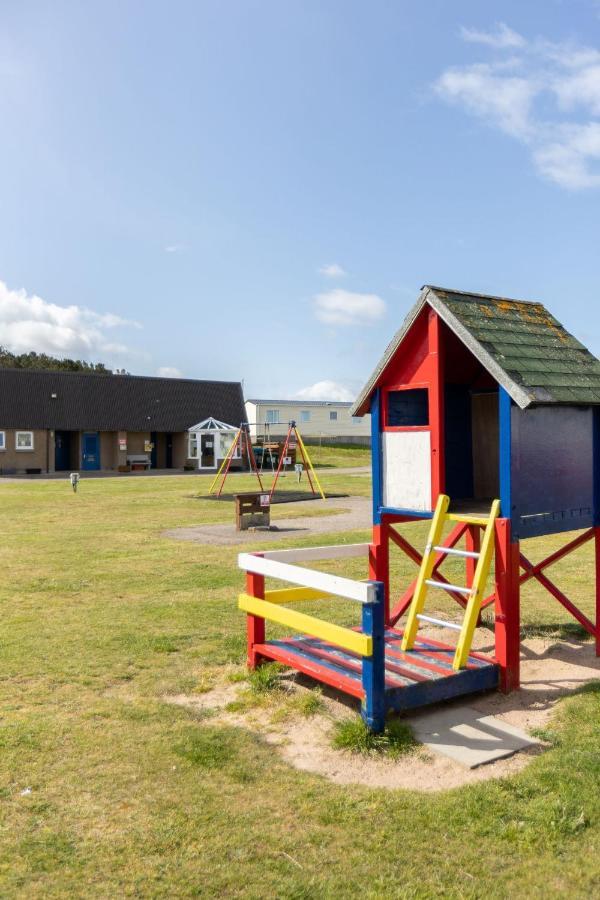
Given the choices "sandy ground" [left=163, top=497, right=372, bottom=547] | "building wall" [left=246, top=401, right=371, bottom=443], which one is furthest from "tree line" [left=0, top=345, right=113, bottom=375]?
"sandy ground" [left=163, top=497, right=372, bottom=547]

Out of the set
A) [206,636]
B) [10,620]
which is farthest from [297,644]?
[10,620]

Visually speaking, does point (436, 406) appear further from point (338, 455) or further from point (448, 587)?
point (338, 455)

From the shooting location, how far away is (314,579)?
21.3ft

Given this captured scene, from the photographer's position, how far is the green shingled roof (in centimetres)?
725

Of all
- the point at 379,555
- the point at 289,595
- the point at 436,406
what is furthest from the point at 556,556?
the point at 289,595

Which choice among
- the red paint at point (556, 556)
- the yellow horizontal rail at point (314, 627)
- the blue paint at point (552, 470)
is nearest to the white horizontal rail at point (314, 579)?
the yellow horizontal rail at point (314, 627)

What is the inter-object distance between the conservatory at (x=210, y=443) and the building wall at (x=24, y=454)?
8.67 m

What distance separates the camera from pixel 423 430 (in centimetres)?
784

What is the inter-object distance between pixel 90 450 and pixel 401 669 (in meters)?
41.7

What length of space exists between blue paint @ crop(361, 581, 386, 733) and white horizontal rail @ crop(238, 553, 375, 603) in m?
0.08

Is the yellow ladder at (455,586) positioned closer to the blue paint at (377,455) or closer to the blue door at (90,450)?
the blue paint at (377,455)

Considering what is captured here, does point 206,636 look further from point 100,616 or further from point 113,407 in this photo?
point 113,407

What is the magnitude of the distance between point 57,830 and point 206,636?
428 cm

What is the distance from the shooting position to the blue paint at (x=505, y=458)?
710 cm
